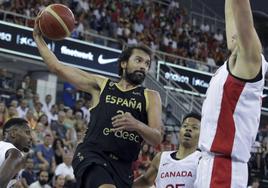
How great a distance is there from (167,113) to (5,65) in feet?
16.8

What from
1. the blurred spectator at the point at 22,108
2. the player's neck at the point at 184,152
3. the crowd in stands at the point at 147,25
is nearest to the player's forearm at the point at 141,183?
the player's neck at the point at 184,152

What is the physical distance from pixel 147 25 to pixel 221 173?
20031mm

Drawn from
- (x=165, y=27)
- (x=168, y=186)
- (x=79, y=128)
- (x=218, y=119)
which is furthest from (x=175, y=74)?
(x=218, y=119)

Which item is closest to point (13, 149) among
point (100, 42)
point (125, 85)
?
point (125, 85)

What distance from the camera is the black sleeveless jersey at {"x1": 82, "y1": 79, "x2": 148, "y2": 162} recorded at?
5816 millimetres

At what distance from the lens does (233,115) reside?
442 cm

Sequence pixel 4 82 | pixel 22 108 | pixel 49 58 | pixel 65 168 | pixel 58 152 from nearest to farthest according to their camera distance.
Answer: pixel 49 58
pixel 65 168
pixel 58 152
pixel 22 108
pixel 4 82

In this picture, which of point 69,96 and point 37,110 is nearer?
point 37,110

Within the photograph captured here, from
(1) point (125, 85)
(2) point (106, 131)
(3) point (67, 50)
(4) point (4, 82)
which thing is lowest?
(4) point (4, 82)

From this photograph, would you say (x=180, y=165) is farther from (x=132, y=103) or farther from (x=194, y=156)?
(x=132, y=103)

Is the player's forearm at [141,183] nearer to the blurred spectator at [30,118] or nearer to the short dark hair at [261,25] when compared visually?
the short dark hair at [261,25]

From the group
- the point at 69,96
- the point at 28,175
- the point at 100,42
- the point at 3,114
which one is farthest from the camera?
the point at 100,42

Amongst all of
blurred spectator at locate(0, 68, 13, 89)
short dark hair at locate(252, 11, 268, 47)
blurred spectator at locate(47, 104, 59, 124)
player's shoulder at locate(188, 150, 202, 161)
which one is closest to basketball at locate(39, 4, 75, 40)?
player's shoulder at locate(188, 150, 202, 161)

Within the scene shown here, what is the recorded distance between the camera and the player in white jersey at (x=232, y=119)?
4363mm
